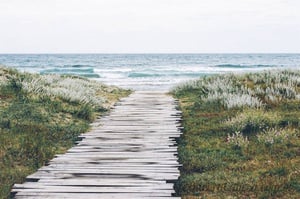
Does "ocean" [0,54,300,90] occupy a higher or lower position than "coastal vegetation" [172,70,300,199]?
lower

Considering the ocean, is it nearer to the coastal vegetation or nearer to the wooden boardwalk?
the coastal vegetation

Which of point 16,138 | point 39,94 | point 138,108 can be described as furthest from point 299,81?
point 16,138

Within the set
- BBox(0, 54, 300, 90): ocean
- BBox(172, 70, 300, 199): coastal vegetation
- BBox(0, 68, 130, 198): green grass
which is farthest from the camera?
BBox(0, 54, 300, 90): ocean

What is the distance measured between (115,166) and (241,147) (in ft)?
10.0

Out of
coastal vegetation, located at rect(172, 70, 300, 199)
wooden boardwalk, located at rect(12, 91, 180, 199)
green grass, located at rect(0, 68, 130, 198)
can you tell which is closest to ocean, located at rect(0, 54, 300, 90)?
coastal vegetation, located at rect(172, 70, 300, 199)

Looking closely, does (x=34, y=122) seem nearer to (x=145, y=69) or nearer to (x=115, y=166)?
(x=115, y=166)

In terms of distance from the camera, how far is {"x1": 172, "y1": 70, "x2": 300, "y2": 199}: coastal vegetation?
7031 mm

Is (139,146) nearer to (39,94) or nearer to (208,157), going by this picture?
(208,157)

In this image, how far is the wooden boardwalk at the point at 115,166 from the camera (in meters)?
6.30

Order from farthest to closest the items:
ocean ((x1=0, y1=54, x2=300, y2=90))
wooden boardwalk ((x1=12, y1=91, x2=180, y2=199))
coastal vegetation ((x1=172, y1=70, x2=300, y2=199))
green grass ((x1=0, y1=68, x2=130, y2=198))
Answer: ocean ((x1=0, y1=54, x2=300, y2=90))
green grass ((x1=0, y1=68, x2=130, y2=198))
coastal vegetation ((x1=172, y1=70, x2=300, y2=199))
wooden boardwalk ((x1=12, y1=91, x2=180, y2=199))

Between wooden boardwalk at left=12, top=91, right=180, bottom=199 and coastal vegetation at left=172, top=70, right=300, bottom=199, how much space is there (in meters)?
0.37

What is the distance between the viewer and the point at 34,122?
37.8ft

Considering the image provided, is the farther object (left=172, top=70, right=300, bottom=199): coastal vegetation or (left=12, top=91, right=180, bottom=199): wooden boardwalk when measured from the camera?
(left=172, top=70, right=300, bottom=199): coastal vegetation

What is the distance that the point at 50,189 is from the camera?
637 cm
